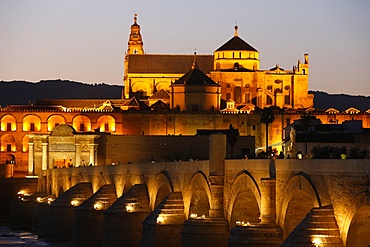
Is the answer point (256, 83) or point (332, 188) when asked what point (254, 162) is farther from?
point (256, 83)

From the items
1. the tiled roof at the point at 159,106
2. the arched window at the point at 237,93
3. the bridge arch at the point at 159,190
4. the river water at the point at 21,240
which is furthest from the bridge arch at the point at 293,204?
the arched window at the point at 237,93

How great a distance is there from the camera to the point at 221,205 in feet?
135

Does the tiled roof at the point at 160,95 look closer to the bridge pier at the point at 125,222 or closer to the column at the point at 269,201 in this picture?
the bridge pier at the point at 125,222

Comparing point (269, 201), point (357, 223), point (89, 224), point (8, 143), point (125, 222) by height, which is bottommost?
point (89, 224)

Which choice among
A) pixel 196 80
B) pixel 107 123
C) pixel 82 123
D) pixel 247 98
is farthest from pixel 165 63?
pixel 107 123

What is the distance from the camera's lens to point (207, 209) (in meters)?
44.8

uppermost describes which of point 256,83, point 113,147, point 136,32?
point 136,32

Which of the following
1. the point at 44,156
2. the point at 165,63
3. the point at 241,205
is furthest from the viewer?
the point at 165,63

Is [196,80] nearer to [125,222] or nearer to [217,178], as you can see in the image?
[125,222]

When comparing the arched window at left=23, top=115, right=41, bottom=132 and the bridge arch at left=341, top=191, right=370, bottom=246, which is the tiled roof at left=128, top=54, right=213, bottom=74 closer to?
the arched window at left=23, top=115, right=41, bottom=132

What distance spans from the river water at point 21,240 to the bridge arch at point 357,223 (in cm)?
3248

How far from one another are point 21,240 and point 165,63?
72.2m

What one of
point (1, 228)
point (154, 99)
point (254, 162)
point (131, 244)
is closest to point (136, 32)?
point (154, 99)

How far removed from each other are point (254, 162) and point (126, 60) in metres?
105
